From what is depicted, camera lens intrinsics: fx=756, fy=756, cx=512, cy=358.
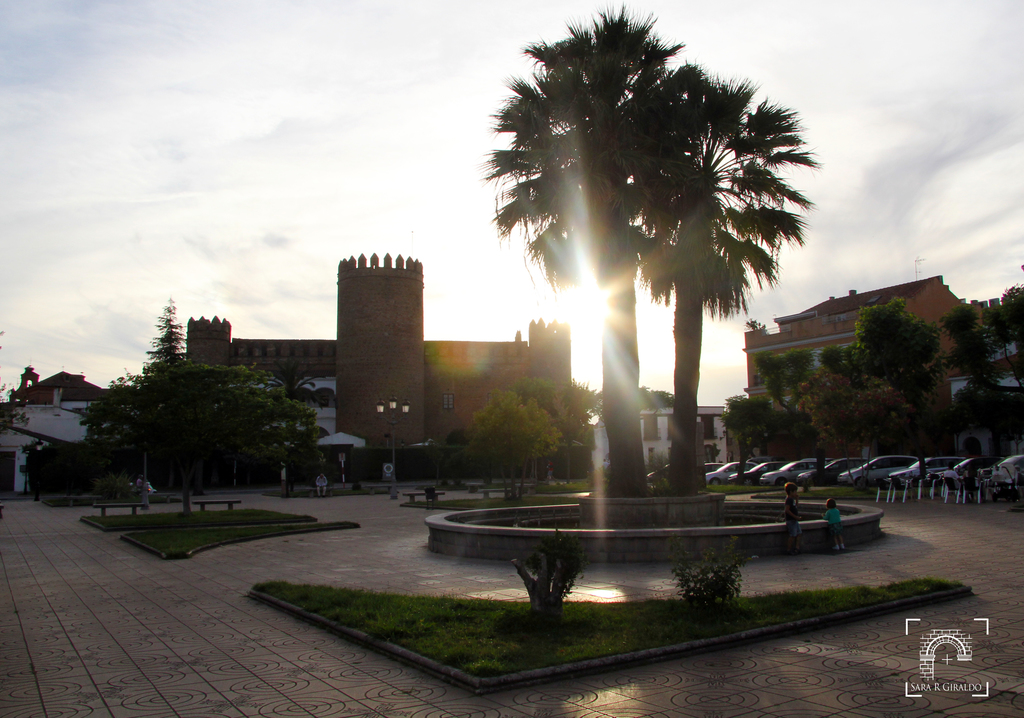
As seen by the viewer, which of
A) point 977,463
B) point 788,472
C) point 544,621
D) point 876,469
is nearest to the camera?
point 544,621

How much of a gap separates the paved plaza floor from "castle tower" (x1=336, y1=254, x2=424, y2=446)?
1733 inches

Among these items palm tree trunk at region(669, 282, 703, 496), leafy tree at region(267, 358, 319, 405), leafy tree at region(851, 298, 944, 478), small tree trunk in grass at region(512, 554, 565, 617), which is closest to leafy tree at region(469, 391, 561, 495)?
→ palm tree trunk at region(669, 282, 703, 496)

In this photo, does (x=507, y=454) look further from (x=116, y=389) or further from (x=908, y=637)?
(x=908, y=637)

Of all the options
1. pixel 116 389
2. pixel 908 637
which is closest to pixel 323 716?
pixel 908 637

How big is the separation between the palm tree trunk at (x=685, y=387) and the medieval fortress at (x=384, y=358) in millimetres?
42589

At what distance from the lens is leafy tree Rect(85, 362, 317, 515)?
1720cm

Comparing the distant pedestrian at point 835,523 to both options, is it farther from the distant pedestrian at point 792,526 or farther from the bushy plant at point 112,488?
the bushy plant at point 112,488

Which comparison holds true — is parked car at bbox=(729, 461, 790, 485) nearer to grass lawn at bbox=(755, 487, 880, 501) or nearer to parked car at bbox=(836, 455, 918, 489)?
parked car at bbox=(836, 455, 918, 489)

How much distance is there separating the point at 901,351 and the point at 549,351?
37.1 metres

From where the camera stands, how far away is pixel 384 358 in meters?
55.2

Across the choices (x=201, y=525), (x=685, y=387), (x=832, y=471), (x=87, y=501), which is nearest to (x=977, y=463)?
(x=832, y=471)

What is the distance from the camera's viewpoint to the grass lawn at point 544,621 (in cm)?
521

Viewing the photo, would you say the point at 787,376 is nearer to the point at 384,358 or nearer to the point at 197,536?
the point at 384,358

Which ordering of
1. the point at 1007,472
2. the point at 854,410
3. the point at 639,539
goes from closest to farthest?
the point at 639,539
the point at 1007,472
the point at 854,410
